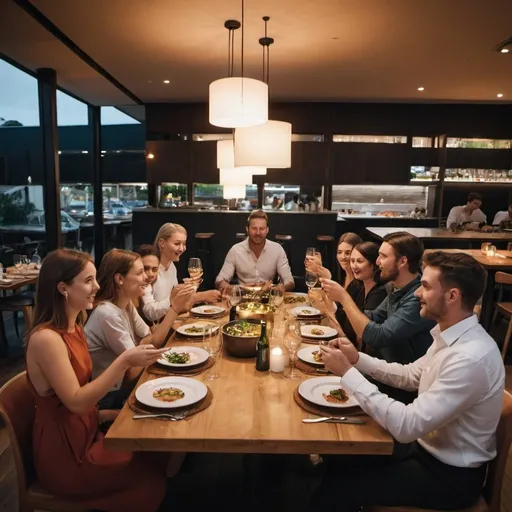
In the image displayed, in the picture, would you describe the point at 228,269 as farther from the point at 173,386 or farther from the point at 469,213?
the point at 469,213

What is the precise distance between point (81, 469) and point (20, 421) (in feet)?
0.93

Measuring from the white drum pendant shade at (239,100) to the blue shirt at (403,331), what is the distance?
1.35 meters

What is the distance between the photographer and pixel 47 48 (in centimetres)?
507

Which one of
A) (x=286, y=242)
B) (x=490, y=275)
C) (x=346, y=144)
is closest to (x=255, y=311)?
(x=490, y=275)

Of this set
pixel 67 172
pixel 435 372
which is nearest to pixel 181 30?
pixel 435 372

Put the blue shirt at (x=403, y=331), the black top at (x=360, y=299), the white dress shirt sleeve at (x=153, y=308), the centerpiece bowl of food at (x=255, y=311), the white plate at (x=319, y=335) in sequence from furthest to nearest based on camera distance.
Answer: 1. the white dress shirt sleeve at (x=153, y=308)
2. the black top at (x=360, y=299)
3. the centerpiece bowl of food at (x=255, y=311)
4. the white plate at (x=319, y=335)
5. the blue shirt at (x=403, y=331)

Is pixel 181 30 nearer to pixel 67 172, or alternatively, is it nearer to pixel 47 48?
pixel 47 48

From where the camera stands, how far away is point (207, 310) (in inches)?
112

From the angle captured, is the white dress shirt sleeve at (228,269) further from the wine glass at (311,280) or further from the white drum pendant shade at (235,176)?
the wine glass at (311,280)

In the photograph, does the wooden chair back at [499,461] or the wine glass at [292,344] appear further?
the wine glass at [292,344]

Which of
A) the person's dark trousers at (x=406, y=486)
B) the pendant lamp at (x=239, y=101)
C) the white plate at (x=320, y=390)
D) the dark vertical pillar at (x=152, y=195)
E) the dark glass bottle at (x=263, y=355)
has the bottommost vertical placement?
the person's dark trousers at (x=406, y=486)

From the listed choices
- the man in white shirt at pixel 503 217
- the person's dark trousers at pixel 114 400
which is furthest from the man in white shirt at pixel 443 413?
the man in white shirt at pixel 503 217

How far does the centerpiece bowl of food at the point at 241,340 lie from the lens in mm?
1989

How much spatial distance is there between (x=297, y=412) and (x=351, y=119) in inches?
306
